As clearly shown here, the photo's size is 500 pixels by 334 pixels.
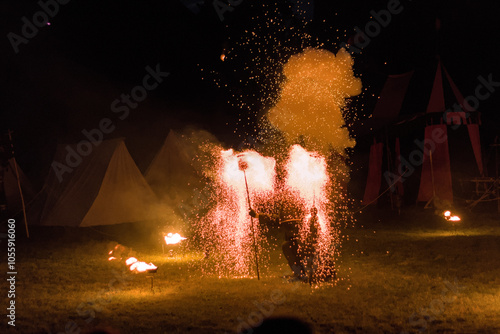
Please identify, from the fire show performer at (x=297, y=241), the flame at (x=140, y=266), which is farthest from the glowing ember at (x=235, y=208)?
the flame at (x=140, y=266)

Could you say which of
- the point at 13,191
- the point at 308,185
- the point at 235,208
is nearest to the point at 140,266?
the point at 308,185

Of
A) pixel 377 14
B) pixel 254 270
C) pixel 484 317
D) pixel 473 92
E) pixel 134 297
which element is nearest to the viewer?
pixel 484 317

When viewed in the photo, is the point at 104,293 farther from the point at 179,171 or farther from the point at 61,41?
the point at 61,41

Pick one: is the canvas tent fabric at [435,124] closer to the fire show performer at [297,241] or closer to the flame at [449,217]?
the flame at [449,217]

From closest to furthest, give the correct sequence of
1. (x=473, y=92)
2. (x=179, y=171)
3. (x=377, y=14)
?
(x=179, y=171), (x=473, y=92), (x=377, y=14)

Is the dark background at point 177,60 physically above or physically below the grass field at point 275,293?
above

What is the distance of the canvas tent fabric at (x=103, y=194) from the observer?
1451cm

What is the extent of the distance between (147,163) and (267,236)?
5.69 metres

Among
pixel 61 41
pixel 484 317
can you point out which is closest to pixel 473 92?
pixel 484 317

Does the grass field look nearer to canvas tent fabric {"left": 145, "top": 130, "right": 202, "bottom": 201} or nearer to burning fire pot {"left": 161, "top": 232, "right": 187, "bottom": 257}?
burning fire pot {"left": 161, "top": 232, "right": 187, "bottom": 257}

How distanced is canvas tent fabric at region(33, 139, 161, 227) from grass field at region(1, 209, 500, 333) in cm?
257

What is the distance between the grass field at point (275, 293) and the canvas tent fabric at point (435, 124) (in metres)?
5.77

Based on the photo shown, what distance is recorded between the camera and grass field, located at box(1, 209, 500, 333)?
559 cm

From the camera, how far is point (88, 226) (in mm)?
14148
